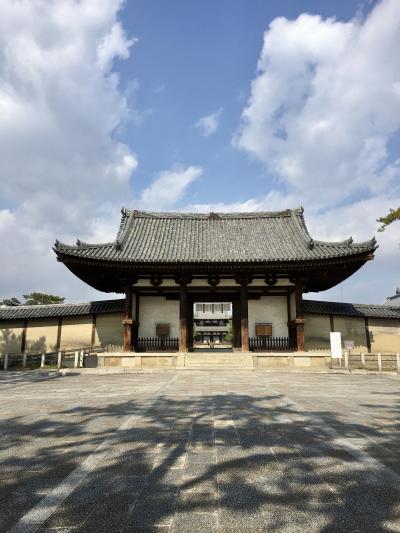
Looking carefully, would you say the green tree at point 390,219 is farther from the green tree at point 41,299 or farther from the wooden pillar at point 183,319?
the green tree at point 41,299

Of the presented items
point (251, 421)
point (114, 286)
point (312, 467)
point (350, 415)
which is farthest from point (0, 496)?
point (114, 286)

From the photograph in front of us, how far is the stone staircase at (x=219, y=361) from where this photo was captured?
15.8m

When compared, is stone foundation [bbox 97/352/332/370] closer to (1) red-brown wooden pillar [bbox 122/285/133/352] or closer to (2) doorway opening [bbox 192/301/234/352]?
(1) red-brown wooden pillar [bbox 122/285/133/352]

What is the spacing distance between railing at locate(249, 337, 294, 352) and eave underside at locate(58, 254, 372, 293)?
3.27 metres

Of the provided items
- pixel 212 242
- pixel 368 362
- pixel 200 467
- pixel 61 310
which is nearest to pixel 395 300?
pixel 368 362

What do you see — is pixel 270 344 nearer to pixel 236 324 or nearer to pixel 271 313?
pixel 271 313

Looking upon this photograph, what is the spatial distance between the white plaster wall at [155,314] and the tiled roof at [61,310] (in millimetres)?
1450

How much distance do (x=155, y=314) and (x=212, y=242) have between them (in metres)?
5.20

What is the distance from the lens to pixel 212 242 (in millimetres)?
19844

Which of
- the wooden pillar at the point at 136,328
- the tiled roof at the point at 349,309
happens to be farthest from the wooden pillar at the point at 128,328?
the tiled roof at the point at 349,309

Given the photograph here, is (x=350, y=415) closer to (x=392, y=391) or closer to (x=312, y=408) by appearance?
(x=312, y=408)

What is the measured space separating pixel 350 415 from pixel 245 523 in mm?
4408

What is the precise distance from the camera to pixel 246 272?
57.7 feet

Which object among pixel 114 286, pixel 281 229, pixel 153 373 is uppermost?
pixel 281 229
